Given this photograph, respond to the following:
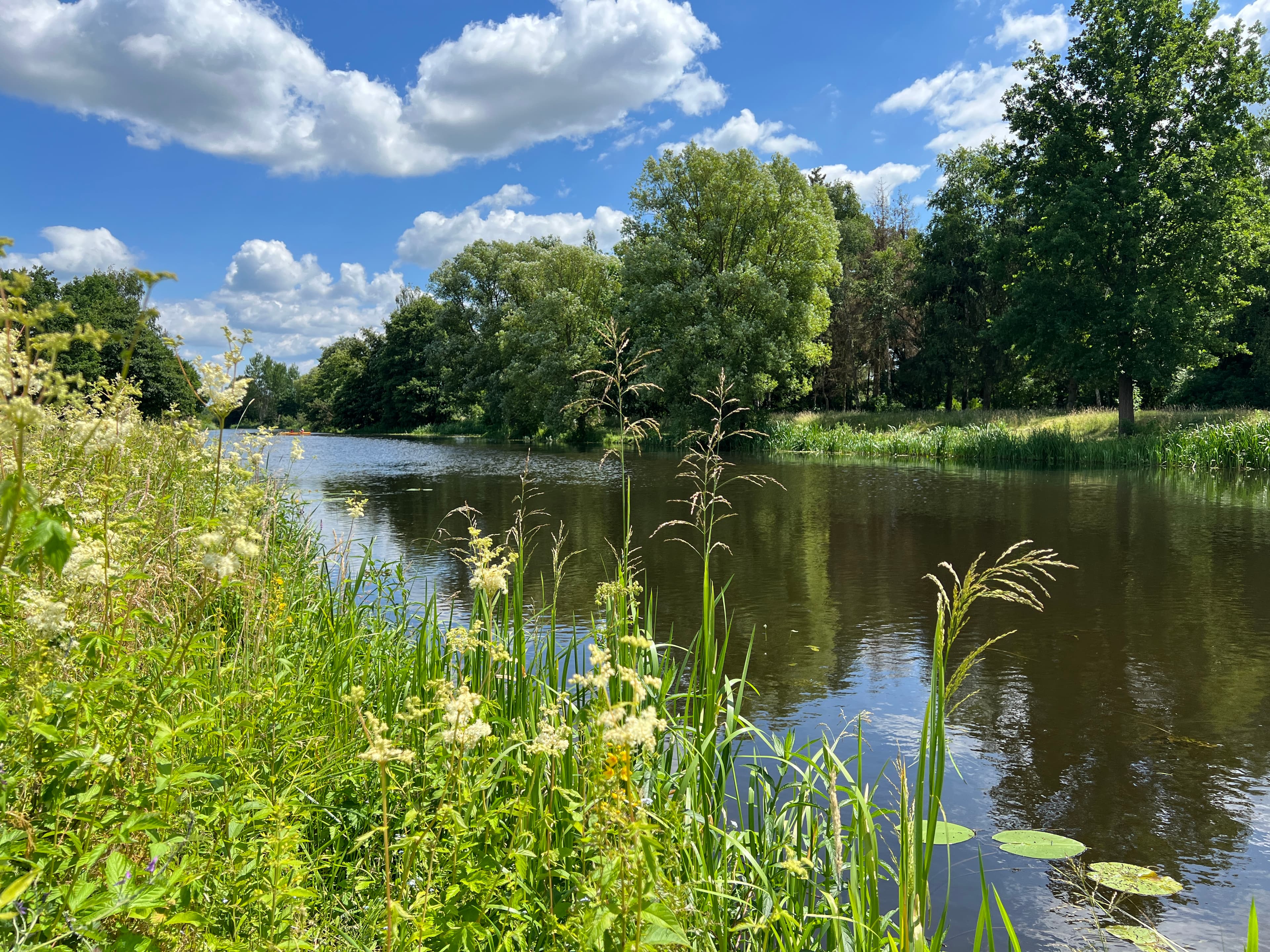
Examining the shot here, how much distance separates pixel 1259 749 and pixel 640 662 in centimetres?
489

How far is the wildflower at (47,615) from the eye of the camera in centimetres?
181

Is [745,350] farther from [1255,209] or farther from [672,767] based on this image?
[672,767]

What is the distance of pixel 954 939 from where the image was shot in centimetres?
349

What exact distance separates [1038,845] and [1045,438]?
25735mm

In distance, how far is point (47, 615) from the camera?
5.97ft

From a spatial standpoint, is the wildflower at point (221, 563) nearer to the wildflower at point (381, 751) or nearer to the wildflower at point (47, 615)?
A: the wildflower at point (47, 615)

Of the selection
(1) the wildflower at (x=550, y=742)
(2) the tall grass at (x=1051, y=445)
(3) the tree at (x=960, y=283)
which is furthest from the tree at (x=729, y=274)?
(1) the wildflower at (x=550, y=742)

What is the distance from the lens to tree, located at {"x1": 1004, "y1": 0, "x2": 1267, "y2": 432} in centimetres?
2692

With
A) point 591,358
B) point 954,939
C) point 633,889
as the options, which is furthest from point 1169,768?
point 591,358

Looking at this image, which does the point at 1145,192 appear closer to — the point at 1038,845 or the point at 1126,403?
the point at 1126,403

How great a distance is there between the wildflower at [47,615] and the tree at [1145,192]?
31.6 metres

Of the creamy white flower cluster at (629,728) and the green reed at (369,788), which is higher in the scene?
the creamy white flower cluster at (629,728)

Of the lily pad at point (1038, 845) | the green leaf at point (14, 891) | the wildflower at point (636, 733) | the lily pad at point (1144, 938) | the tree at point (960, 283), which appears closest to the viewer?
the green leaf at point (14, 891)

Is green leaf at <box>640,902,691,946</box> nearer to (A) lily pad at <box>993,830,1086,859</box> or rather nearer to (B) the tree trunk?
(A) lily pad at <box>993,830,1086,859</box>
